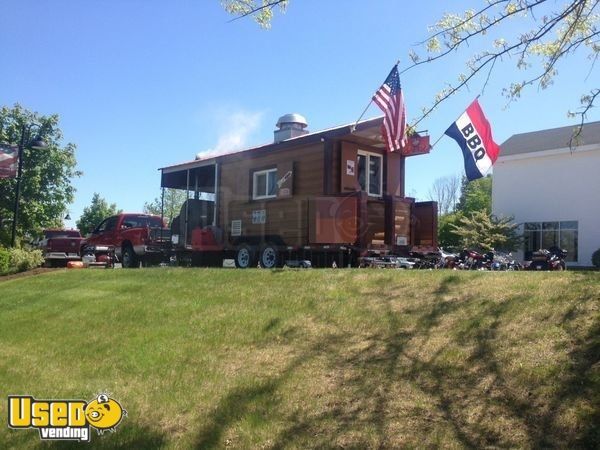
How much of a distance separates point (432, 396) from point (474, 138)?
10.1 meters

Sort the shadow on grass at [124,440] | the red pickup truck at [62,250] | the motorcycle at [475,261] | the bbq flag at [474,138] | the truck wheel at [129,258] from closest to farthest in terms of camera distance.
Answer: the shadow on grass at [124,440]
the bbq flag at [474,138]
the motorcycle at [475,261]
the truck wheel at [129,258]
the red pickup truck at [62,250]

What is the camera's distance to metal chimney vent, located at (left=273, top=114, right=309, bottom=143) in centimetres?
1509

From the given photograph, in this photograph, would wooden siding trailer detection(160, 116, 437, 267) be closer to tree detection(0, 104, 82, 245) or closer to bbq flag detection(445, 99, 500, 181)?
bbq flag detection(445, 99, 500, 181)

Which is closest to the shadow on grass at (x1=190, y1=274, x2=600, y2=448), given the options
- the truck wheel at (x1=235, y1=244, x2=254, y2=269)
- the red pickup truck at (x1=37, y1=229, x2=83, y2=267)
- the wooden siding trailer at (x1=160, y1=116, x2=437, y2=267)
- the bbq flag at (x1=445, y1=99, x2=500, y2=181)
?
the wooden siding trailer at (x1=160, y1=116, x2=437, y2=267)

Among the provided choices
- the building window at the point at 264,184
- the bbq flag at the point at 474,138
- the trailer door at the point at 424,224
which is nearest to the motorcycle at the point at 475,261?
the trailer door at the point at 424,224

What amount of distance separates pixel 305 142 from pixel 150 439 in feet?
31.2

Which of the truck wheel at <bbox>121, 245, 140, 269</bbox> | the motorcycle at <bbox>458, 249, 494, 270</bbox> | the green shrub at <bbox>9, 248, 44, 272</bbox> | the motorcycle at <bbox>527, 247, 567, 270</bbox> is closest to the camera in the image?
the motorcycle at <bbox>458, 249, 494, 270</bbox>

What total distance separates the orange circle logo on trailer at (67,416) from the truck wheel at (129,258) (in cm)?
1349

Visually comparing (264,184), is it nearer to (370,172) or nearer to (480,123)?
(370,172)

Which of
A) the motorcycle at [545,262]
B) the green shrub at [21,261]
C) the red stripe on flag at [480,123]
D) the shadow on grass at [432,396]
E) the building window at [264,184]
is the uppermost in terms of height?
the red stripe on flag at [480,123]

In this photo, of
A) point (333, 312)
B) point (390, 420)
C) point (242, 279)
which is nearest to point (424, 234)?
point (242, 279)

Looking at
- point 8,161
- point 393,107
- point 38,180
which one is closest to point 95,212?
point 38,180

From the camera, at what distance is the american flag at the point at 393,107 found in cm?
845

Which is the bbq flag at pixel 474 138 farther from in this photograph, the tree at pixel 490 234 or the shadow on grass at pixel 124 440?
the tree at pixel 490 234
